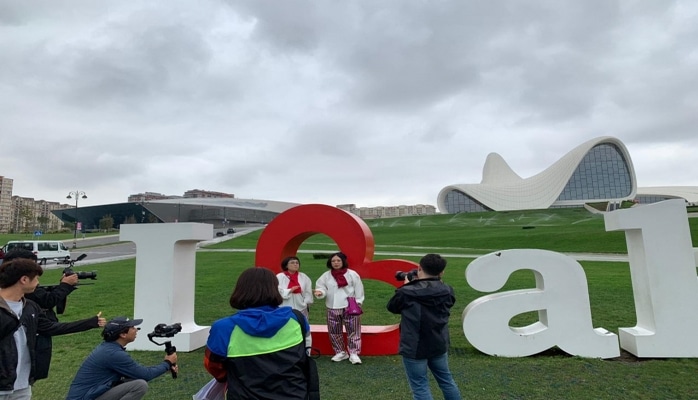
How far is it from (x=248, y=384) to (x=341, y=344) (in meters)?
3.62

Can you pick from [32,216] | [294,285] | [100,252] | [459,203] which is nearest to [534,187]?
[459,203]

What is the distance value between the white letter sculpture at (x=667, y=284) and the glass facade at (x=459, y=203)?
8031 centimetres

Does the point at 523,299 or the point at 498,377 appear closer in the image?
the point at 498,377

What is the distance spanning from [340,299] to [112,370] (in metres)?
2.89

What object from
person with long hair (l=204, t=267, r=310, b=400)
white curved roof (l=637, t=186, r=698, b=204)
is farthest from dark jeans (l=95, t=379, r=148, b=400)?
white curved roof (l=637, t=186, r=698, b=204)

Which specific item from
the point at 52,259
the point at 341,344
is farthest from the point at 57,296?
the point at 52,259

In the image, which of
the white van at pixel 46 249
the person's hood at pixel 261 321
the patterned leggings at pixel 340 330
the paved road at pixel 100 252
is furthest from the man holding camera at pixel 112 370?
the white van at pixel 46 249

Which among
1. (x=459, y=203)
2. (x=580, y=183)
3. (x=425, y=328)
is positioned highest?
(x=580, y=183)

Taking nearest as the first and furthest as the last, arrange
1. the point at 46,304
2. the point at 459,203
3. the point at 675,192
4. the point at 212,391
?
the point at 212,391 → the point at 46,304 → the point at 675,192 → the point at 459,203

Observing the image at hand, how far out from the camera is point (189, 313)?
654 centimetres

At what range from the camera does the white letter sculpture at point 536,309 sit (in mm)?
5395

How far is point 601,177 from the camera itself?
76.2 m

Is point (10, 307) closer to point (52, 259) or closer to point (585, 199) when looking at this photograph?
point (52, 259)

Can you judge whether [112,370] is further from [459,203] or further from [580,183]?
[580,183]
